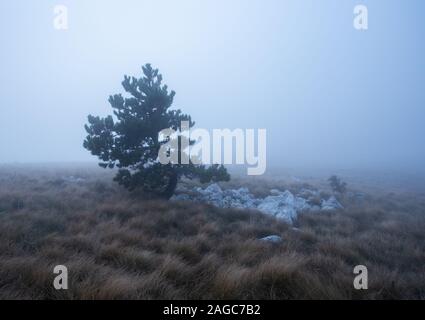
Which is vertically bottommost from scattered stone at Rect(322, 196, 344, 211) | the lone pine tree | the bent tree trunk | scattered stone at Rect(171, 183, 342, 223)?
scattered stone at Rect(322, 196, 344, 211)

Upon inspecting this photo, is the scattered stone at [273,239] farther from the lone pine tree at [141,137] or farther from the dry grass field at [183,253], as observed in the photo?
the lone pine tree at [141,137]

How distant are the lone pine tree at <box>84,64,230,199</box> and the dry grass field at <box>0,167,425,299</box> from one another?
118 centimetres

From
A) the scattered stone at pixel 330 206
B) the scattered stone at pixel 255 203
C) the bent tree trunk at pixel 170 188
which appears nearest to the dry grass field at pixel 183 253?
the scattered stone at pixel 255 203

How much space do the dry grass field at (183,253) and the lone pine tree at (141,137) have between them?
1.18 meters

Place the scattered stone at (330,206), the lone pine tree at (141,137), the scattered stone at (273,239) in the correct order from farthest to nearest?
the scattered stone at (330,206) < the lone pine tree at (141,137) < the scattered stone at (273,239)

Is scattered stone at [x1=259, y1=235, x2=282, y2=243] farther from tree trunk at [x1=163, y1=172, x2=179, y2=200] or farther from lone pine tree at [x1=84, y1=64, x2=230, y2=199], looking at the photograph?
tree trunk at [x1=163, y1=172, x2=179, y2=200]

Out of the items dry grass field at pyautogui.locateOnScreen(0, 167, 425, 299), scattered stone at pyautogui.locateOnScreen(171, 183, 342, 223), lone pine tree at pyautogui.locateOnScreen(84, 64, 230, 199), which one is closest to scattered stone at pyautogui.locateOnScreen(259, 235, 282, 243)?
dry grass field at pyautogui.locateOnScreen(0, 167, 425, 299)

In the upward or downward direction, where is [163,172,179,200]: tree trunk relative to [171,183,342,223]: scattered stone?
upward

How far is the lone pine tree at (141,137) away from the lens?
1122 cm

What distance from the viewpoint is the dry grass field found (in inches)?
176

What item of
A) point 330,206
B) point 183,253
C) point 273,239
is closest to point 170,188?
point 273,239

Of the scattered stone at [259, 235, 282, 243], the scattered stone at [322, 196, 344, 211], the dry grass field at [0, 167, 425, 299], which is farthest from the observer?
the scattered stone at [322, 196, 344, 211]

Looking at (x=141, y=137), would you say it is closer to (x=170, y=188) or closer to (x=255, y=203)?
(x=170, y=188)
